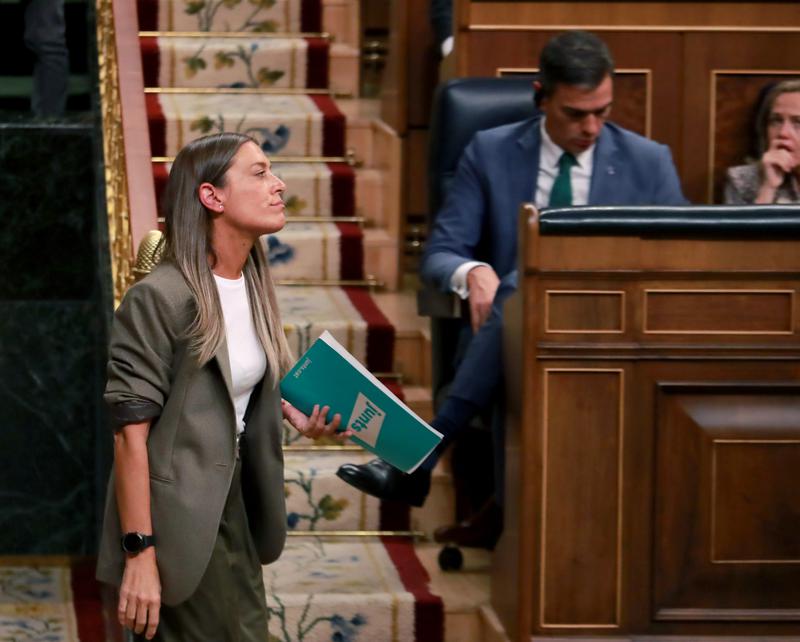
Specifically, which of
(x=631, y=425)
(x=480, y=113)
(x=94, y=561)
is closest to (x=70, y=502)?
(x=94, y=561)

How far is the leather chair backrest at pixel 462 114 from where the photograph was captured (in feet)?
13.0

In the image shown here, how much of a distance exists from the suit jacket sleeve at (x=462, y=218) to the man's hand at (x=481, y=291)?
0.14 m

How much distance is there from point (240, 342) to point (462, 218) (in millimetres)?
1317

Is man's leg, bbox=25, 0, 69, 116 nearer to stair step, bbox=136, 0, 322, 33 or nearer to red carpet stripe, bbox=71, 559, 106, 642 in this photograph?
stair step, bbox=136, 0, 322, 33

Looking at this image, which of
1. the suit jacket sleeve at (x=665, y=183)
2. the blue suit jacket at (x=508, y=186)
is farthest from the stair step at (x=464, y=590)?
the suit jacket sleeve at (x=665, y=183)

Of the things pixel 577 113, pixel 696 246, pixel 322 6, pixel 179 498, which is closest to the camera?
pixel 179 498

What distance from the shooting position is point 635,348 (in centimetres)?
308

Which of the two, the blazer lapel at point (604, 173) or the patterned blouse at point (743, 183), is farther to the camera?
the patterned blouse at point (743, 183)

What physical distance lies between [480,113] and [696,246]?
3.32ft

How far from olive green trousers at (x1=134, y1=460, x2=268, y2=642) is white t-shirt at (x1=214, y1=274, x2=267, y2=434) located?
0.37 ft

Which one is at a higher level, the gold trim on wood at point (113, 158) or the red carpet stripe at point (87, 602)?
the gold trim on wood at point (113, 158)

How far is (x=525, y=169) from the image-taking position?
3.79 meters

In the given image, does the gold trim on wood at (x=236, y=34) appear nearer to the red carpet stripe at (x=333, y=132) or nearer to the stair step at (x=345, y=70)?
the stair step at (x=345, y=70)

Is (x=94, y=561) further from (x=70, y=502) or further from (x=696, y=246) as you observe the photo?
(x=696, y=246)
